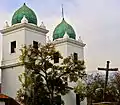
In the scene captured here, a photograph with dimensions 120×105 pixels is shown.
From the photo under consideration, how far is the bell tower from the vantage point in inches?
1558

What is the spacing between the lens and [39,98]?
35688mm

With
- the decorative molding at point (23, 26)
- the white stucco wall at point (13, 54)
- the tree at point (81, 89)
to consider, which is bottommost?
Result: the tree at point (81, 89)

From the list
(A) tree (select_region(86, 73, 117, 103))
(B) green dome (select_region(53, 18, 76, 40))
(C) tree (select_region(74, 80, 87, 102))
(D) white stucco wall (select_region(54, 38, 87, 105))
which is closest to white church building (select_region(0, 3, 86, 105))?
(D) white stucco wall (select_region(54, 38, 87, 105))

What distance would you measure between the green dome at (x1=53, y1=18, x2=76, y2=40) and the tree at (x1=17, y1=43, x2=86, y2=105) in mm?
9343

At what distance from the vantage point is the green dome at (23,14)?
40.6 m

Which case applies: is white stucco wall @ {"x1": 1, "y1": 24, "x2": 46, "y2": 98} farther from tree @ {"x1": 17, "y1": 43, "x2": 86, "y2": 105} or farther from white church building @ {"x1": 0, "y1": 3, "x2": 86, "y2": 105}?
tree @ {"x1": 17, "y1": 43, "x2": 86, "y2": 105}

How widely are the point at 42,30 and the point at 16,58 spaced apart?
3.86 meters

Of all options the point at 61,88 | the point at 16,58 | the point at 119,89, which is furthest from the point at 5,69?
the point at 119,89

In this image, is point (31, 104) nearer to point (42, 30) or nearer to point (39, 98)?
point (39, 98)

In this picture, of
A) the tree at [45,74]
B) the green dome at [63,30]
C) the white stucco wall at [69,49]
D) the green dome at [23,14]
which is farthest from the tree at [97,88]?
the green dome at [23,14]

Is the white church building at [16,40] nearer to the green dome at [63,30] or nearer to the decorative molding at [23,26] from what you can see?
the decorative molding at [23,26]

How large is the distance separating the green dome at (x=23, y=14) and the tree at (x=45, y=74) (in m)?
5.59

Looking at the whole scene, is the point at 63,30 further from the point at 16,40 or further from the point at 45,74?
the point at 45,74

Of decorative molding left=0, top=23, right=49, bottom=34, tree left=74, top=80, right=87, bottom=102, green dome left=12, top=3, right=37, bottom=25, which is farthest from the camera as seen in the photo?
tree left=74, top=80, right=87, bottom=102
